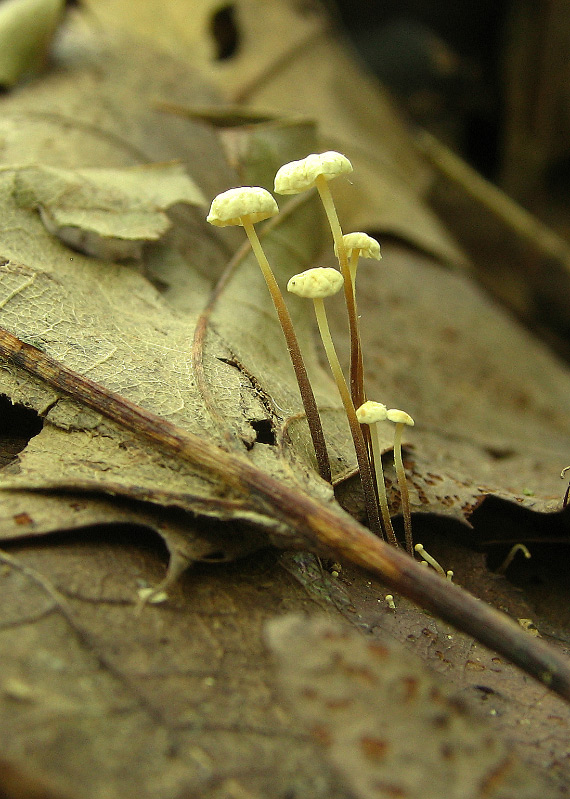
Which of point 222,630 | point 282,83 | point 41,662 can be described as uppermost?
point 282,83

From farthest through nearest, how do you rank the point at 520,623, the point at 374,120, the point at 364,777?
the point at 374,120 < the point at 520,623 < the point at 364,777

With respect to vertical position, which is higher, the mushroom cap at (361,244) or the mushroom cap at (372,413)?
the mushroom cap at (361,244)

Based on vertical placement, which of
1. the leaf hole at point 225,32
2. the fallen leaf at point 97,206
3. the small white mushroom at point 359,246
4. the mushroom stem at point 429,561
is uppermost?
the leaf hole at point 225,32

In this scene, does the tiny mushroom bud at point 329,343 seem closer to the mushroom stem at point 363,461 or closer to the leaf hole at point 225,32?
the mushroom stem at point 363,461

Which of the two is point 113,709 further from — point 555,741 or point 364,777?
point 555,741

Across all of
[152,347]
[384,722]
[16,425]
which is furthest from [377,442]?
[16,425]

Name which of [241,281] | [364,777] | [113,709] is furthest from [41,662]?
[241,281]

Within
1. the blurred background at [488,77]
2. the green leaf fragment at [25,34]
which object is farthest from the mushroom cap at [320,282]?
the blurred background at [488,77]
